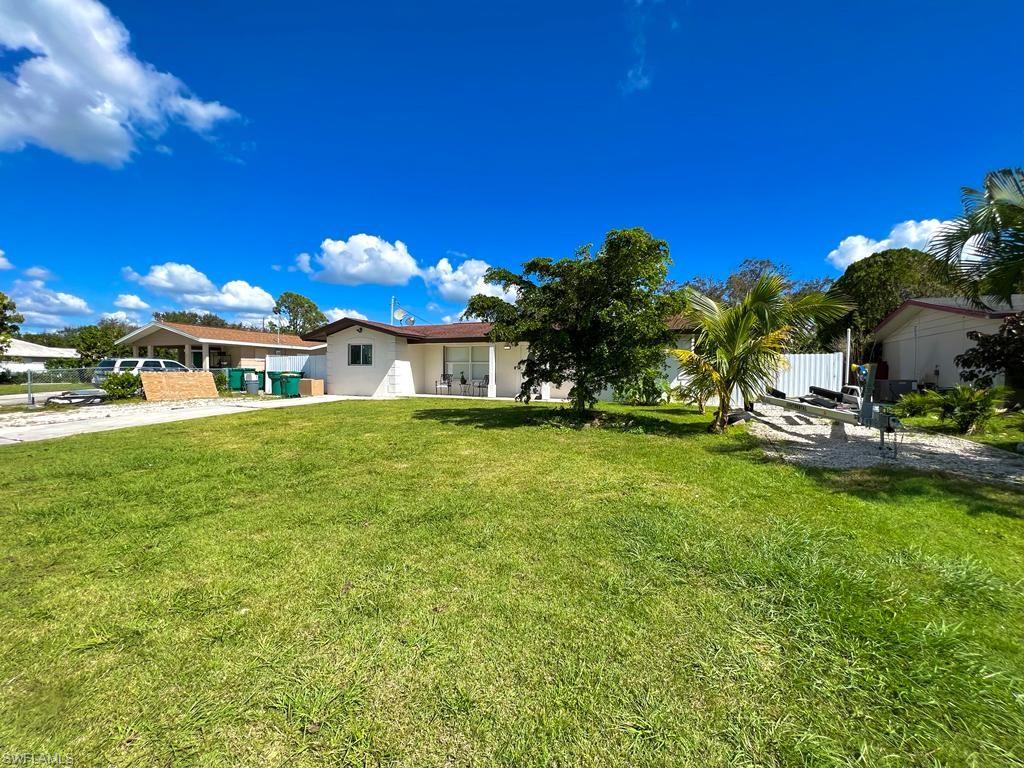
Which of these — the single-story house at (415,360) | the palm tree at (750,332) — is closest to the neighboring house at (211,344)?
the single-story house at (415,360)

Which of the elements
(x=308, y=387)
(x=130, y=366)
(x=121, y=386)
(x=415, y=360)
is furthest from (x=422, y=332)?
(x=130, y=366)

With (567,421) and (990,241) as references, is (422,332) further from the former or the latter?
(990,241)

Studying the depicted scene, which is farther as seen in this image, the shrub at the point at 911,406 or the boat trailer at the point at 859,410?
the shrub at the point at 911,406

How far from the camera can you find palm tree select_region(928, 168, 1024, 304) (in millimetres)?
4914

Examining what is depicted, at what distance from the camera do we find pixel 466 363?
1906cm

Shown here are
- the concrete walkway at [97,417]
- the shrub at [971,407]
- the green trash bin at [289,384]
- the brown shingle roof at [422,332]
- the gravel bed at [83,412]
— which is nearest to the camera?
the shrub at [971,407]

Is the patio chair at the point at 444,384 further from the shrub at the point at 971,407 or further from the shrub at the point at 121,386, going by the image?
the shrub at the point at 971,407

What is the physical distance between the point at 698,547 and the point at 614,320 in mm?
6012

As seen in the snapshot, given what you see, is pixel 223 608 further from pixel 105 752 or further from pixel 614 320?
pixel 614 320

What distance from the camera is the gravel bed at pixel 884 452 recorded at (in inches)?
220

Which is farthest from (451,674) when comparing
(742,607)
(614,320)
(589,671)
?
(614,320)

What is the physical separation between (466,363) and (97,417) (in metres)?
12.0

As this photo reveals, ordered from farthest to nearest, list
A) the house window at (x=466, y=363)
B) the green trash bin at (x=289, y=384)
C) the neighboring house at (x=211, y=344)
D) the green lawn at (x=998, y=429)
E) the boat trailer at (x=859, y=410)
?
the neighboring house at (x=211, y=344), the house window at (x=466, y=363), the green trash bin at (x=289, y=384), the green lawn at (x=998, y=429), the boat trailer at (x=859, y=410)

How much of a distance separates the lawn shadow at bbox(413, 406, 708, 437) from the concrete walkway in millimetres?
6448
